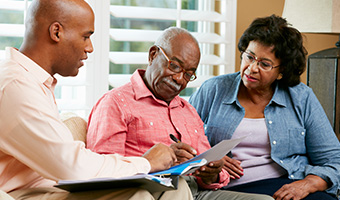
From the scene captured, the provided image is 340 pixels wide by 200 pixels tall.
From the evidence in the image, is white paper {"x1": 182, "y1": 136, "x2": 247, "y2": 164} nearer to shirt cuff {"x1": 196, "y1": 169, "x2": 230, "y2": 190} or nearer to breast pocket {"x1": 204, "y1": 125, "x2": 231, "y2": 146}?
shirt cuff {"x1": 196, "y1": 169, "x2": 230, "y2": 190}

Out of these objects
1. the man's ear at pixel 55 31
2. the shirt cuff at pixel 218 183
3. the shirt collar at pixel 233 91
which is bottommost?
the shirt cuff at pixel 218 183

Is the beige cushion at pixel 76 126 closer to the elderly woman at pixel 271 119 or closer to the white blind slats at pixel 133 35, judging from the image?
the elderly woman at pixel 271 119

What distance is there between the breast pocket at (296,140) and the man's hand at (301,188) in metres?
0.15

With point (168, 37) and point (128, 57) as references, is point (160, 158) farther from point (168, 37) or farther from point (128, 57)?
point (128, 57)

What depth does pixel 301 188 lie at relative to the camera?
2.09m

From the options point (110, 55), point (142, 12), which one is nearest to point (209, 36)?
point (142, 12)

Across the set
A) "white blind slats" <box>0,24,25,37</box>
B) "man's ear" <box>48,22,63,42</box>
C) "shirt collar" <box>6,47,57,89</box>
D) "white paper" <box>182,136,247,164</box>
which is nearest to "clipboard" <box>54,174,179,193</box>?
"white paper" <box>182,136,247,164</box>

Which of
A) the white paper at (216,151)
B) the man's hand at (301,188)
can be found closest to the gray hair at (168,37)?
the white paper at (216,151)

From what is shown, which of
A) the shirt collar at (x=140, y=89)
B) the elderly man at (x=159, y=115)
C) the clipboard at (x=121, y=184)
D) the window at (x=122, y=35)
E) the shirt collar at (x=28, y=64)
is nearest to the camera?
the clipboard at (x=121, y=184)

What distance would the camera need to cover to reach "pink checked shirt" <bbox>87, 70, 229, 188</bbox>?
69.4 inches

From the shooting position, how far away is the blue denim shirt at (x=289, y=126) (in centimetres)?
220

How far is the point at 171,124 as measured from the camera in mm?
1949

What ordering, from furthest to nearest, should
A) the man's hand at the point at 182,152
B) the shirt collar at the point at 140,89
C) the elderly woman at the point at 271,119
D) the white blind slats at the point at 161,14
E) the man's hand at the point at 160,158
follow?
the white blind slats at the point at 161,14 < the elderly woman at the point at 271,119 < the shirt collar at the point at 140,89 < the man's hand at the point at 182,152 < the man's hand at the point at 160,158

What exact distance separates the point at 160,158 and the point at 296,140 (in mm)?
980
